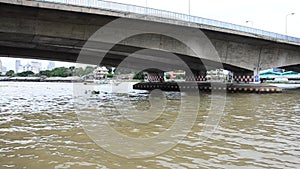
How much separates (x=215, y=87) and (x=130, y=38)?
16.4 m

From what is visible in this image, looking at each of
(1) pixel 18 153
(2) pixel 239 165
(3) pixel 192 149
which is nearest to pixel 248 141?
(3) pixel 192 149

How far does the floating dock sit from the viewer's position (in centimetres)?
3092

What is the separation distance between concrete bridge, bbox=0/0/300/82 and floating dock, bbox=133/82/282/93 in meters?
1.81

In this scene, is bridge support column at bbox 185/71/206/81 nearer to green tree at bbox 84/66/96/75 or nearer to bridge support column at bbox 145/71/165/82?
bridge support column at bbox 145/71/165/82

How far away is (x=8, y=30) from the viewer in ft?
59.6

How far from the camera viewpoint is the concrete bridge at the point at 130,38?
17.5 meters

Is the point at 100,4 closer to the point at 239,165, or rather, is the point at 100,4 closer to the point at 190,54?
the point at 190,54

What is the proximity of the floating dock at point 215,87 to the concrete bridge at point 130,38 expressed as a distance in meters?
1.81

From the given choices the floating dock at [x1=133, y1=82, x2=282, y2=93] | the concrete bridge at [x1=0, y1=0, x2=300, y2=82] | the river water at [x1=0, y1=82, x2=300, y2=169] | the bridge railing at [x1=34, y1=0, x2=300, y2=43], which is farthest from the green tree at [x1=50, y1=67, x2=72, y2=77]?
the river water at [x1=0, y1=82, x2=300, y2=169]

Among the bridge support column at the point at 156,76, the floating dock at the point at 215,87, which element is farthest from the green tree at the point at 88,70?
the floating dock at the point at 215,87

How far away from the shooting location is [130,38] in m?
22.4

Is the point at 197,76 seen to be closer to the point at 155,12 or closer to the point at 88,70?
the point at 155,12

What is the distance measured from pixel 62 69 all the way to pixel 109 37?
419 feet

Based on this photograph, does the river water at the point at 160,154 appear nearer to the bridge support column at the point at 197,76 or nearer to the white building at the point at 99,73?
the bridge support column at the point at 197,76
